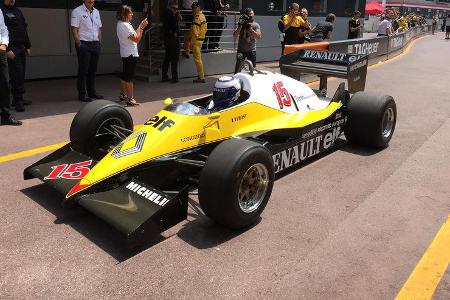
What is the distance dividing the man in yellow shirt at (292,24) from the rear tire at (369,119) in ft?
20.8

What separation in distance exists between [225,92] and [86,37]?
4.49 metres

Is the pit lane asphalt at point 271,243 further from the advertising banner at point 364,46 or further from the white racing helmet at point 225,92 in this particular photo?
the advertising banner at point 364,46

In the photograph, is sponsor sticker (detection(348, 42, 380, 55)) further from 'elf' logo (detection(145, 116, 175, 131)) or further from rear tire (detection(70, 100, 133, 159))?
'elf' logo (detection(145, 116, 175, 131))

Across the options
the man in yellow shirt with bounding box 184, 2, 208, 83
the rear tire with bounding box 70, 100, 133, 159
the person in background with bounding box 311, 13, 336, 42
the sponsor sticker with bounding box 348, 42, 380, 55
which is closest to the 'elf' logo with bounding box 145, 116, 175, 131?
A: the rear tire with bounding box 70, 100, 133, 159

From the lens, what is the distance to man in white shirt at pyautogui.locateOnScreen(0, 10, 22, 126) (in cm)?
652

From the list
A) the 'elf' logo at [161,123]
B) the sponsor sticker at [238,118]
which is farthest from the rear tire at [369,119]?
the 'elf' logo at [161,123]

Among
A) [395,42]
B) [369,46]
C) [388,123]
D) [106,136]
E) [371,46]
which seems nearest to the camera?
[106,136]

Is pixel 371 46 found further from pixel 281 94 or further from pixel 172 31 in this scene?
pixel 281 94

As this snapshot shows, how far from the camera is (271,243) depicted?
3.65 m

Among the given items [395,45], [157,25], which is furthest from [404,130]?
[395,45]

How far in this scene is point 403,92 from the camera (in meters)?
10.6

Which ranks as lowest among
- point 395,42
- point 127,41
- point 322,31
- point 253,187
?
point 253,187

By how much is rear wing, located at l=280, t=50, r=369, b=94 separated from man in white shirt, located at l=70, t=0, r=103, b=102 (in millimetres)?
3469

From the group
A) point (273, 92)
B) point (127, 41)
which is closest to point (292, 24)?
point (127, 41)
